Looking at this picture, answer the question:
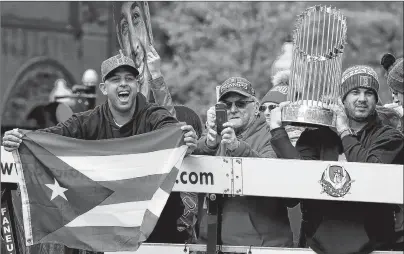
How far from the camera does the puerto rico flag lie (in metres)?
8.15

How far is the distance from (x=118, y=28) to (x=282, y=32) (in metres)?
13.6

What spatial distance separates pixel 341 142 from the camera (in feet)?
26.5

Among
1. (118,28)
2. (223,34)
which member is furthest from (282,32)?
(118,28)

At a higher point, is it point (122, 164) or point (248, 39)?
point (248, 39)

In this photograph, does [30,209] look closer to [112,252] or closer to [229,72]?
[112,252]

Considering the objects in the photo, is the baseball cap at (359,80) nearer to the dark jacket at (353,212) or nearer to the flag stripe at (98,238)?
the dark jacket at (353,212)

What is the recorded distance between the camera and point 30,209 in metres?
8.38

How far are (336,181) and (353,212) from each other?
33 cm

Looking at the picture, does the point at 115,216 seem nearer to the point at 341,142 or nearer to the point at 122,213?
the point at 122,213

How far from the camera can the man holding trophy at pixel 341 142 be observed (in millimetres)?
7938

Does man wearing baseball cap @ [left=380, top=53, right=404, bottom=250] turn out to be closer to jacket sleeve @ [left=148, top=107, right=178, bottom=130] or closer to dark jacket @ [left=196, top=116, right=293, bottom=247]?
dark jacket @ [left=196, top=116, right=293, bottom=247]

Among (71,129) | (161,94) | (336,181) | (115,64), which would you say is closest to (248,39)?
(161,94)

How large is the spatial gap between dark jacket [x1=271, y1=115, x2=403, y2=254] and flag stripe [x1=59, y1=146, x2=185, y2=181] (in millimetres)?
892

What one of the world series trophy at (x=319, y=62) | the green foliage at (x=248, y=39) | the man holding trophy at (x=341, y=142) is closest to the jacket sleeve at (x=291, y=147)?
the man holding trophy at (x=341, y=142)
